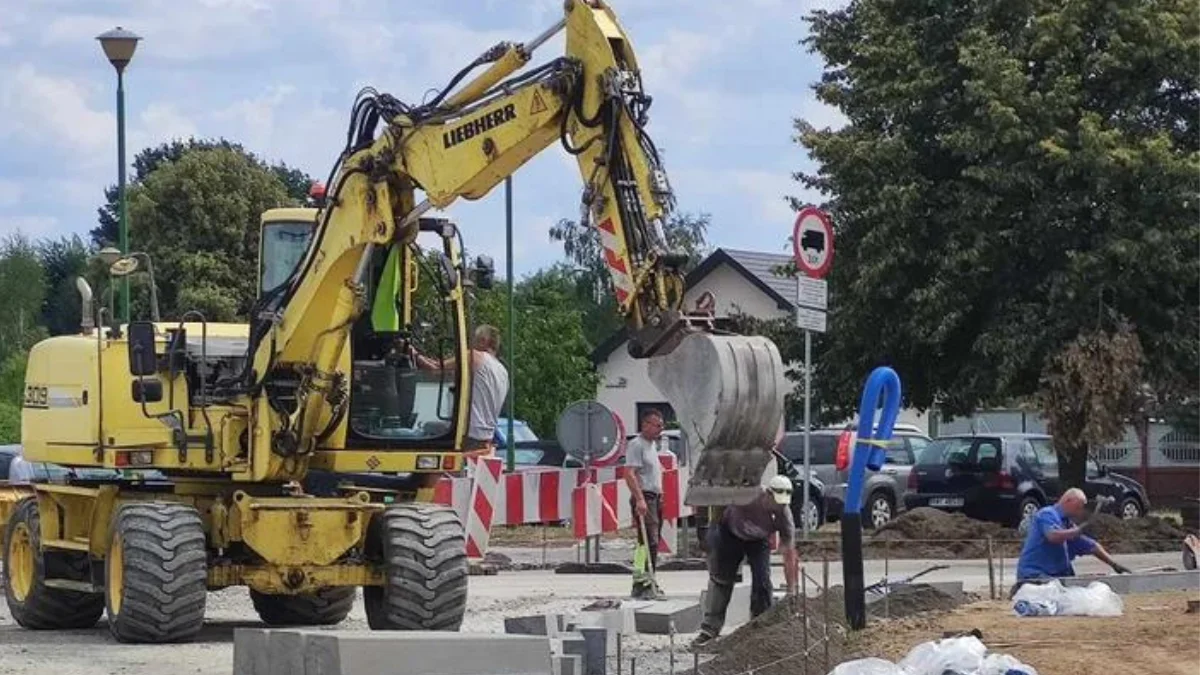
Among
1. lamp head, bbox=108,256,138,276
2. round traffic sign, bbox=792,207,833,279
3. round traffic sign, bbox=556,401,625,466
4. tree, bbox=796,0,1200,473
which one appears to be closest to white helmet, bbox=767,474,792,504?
round traffic sign, bbox=792,207,833,279

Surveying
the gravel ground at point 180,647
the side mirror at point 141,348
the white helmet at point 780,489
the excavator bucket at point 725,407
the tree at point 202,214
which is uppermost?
the tree at point 202,214

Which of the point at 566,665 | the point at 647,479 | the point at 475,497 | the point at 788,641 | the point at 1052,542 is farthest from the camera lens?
the point at 475,497

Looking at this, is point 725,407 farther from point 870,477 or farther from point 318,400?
point 870,477

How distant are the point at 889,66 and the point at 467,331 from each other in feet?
60.4

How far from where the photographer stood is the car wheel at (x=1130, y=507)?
3953 centimetres

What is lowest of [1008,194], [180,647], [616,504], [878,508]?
[180,647]

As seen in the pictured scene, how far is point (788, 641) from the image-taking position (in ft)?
50.4

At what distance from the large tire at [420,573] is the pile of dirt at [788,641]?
6.76 ft

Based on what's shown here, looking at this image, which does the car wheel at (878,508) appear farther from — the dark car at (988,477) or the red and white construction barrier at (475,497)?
the red and white construction barrier at (475,497)

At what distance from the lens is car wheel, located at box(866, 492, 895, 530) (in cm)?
3847

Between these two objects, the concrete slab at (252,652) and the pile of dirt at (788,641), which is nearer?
the concrete slab at (252,652)

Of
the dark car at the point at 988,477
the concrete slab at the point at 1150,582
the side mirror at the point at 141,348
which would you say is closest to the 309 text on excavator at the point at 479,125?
the side mirror at the point at 141,348

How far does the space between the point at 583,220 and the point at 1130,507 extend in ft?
88.7

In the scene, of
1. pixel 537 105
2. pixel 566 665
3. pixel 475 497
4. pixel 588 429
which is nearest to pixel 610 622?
pixel 566 665
